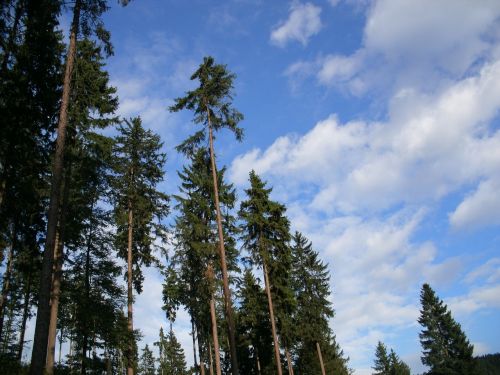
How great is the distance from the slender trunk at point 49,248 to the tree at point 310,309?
27410mm

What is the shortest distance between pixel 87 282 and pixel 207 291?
283 inches

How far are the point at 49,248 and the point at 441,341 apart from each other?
54.9m

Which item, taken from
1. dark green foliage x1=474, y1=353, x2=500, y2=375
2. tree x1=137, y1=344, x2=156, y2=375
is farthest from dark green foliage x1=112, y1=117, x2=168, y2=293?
dark green foliage x1=474, y1=353, x2=500, y2=375

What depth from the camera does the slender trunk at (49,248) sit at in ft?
33.6

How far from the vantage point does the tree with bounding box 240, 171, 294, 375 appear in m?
28.9

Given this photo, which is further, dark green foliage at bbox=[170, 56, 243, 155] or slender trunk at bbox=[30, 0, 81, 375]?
dark green foliage at bbox=[170, 56, 243, 155]

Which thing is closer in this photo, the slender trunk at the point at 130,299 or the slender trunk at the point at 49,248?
the slender trunk at the point at 49,248

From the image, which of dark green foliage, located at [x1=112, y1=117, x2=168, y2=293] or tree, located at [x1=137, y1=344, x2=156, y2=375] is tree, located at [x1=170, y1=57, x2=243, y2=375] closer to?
dark green foliage, located at [x1=112, y1=117, x2=168, y2=293]

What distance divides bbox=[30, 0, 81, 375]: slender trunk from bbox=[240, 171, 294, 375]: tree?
1764 cm

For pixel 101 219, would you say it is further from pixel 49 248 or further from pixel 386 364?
pixel 386 364

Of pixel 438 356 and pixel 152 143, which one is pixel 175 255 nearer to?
pixel 152 143

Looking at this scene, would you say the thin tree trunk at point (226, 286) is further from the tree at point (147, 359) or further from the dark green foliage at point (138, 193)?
the tree at point (147, 359)

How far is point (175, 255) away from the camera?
27.4 meters

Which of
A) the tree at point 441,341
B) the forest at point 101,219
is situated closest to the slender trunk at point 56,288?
the forest at point 101,219
